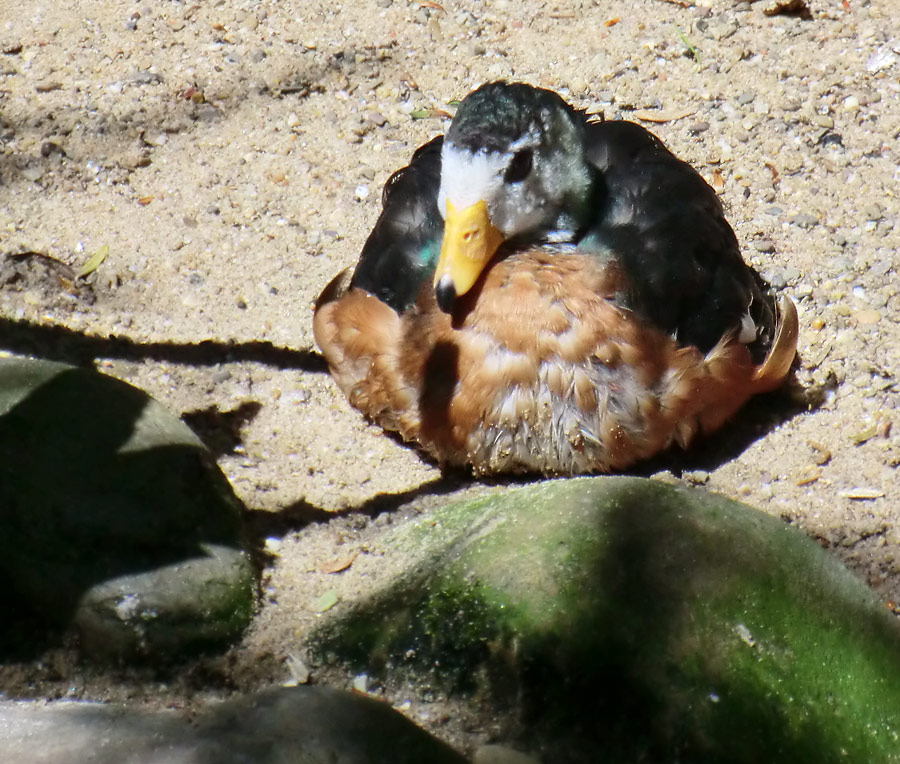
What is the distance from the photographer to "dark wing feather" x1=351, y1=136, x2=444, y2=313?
161 inches

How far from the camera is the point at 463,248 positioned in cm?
375

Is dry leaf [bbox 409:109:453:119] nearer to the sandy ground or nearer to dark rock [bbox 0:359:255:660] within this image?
the sandy ground

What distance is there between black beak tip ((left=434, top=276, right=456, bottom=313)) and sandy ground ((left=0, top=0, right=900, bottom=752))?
70cm

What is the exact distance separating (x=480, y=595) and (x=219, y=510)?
83 centimetres

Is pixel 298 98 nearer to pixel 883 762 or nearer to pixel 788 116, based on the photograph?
pixel 788 116

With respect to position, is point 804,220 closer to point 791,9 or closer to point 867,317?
point 867,317

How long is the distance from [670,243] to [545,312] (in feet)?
1.87

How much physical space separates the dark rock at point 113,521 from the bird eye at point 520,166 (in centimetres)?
139

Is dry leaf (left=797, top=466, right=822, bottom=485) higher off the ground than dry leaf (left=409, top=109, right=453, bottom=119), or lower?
lower

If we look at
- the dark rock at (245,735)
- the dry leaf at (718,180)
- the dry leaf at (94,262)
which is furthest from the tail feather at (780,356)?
the dry leaf at (94,262)

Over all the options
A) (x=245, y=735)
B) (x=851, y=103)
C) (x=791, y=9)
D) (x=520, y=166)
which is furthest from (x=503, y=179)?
(x=791, y=9)

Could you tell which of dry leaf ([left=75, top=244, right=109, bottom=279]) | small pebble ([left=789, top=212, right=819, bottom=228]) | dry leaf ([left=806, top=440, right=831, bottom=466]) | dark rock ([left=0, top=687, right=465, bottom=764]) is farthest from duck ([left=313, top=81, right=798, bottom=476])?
dark rock ([left=0, top=687, right=465, bottom=764])

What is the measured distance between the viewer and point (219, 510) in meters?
3.28

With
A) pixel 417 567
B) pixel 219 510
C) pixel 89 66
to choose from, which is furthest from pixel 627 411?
pixel 89 66
